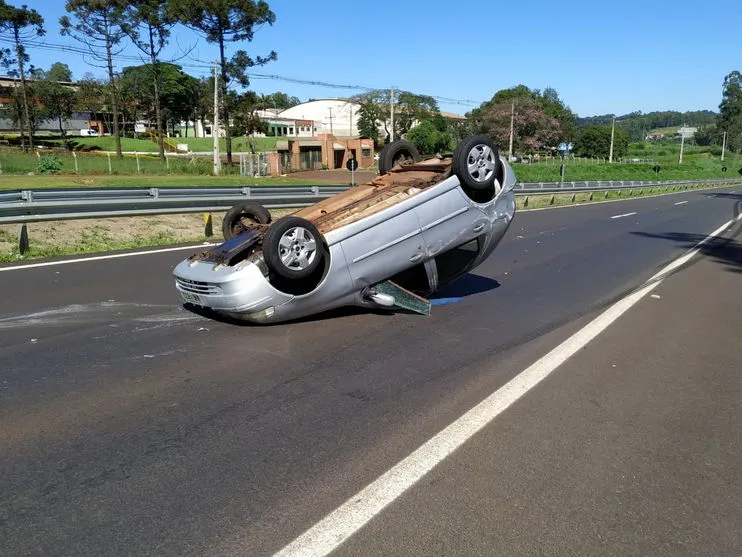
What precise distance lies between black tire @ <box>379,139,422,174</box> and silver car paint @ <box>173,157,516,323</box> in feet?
6.35

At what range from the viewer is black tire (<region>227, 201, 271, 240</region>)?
8148mm

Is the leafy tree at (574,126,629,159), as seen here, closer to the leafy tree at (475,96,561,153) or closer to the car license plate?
the leafy tree at (475,96,561,153)

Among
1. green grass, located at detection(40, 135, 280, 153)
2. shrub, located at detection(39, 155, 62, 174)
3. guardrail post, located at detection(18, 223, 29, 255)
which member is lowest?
guardrail post, located at detection(18, 223, 29, 255)

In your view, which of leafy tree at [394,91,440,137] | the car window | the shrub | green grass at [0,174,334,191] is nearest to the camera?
the car window

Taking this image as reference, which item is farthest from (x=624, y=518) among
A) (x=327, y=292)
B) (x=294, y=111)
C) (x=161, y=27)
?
(x=294, y=111)

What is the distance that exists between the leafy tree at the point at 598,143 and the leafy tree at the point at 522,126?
30.9 meters

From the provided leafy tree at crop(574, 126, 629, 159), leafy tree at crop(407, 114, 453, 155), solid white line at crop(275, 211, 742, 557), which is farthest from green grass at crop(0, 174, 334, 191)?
leafy tree at crop(574, 126, 629, 159)

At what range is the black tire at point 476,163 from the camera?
730 cm

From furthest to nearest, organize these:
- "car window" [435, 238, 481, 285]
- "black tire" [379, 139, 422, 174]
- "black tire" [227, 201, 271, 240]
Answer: "black tire" [379, 139, 422, 174], "black tire" [227, 201, 271, 240], "car window" [435, 238, 481, 285]

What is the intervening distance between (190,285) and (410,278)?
2.47 meters

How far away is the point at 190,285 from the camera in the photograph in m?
6.79

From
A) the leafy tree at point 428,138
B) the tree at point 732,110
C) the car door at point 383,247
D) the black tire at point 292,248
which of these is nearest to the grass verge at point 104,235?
the black tire at point 292,248

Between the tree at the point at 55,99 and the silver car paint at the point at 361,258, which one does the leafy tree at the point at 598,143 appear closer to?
the tree at the point at 55,99

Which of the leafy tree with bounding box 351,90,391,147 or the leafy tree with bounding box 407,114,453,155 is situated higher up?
the leafy tree with bounding box 351,90,391,147
